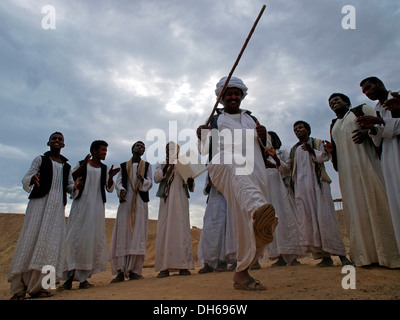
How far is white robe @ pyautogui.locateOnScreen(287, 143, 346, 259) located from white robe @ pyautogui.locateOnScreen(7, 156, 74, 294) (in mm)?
3830

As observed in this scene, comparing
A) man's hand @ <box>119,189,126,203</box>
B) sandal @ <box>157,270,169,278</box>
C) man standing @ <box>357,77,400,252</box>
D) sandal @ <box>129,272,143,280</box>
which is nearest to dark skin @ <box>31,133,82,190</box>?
man's hand @ <box>119,189,126,203</box>

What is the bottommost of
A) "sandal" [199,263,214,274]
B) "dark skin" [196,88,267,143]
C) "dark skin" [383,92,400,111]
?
"sandal" [199,263,214,274]

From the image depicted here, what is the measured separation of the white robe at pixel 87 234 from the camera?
5.19m

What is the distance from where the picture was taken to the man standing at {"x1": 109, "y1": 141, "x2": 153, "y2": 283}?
234 inches

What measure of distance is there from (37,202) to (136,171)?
243cm

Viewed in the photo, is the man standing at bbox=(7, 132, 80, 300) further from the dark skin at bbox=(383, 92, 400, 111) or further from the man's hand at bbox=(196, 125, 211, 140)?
the dark skin at bbox=(383, 92, 400, 111)

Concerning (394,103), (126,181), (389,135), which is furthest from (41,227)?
(394,103)

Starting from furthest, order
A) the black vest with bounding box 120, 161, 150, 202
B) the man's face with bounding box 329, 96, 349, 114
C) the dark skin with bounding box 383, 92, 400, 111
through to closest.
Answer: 1. the black vest with bounding box 120, 161, 150, 202
2. the man's face with bounding box 329, 96, 349, 114
3. the dark skin with bounding box 383, 92, 400, 111

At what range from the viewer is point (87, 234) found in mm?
5398

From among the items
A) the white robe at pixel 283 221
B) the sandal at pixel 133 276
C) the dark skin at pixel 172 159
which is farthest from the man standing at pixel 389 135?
the sandal at pixel 133 276

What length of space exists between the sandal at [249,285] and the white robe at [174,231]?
2.74 m

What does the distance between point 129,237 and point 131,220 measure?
33 centimetres

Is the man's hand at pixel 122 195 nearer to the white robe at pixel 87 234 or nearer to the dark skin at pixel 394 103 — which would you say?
the white robe at pixel 87 234

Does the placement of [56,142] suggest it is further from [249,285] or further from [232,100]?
[249,285]
